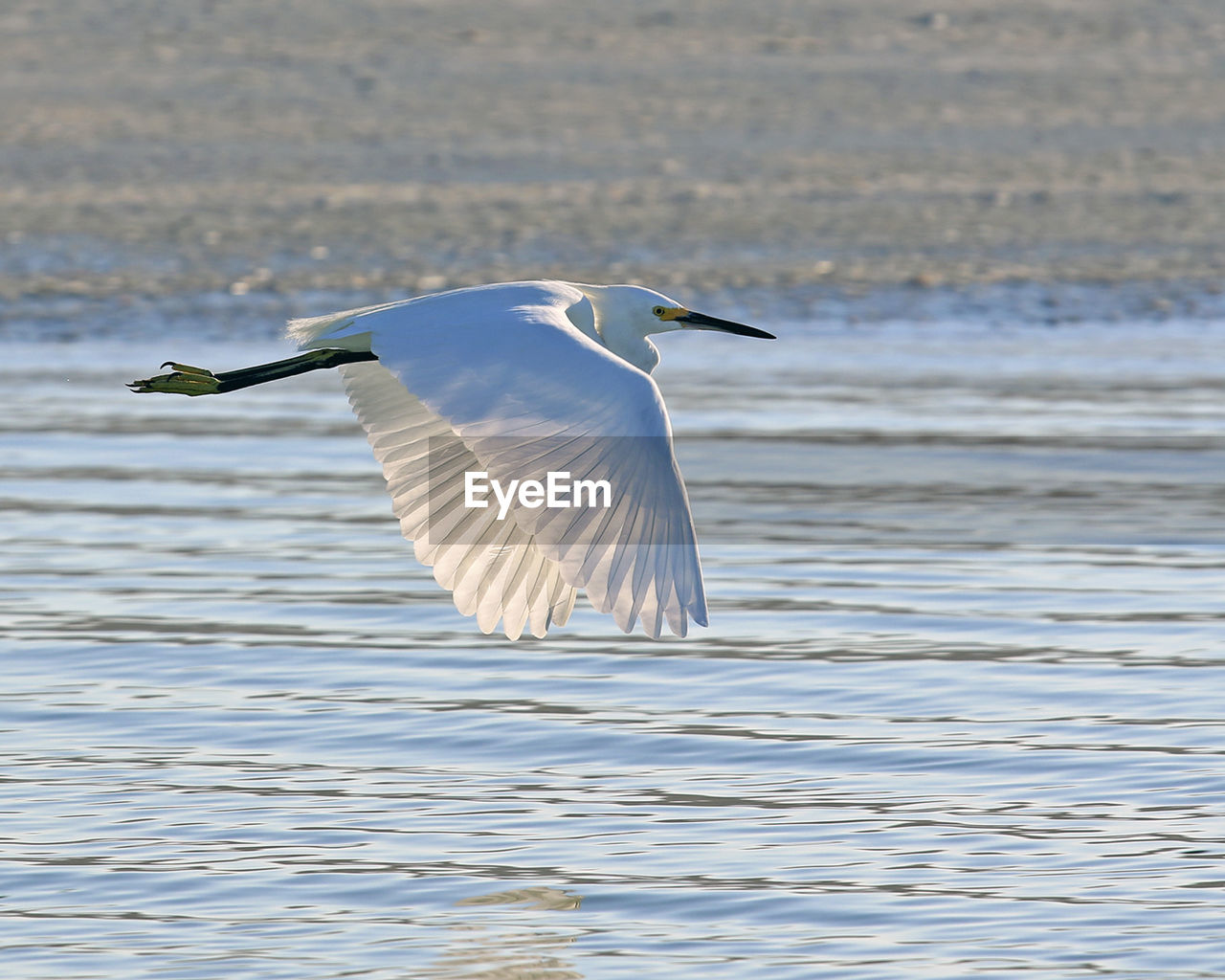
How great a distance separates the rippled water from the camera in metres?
5.20

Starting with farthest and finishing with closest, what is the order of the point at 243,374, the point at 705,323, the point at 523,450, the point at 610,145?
the point at 610,145 → the point at 243,374 → the point at 705,323 → the point at 523,450

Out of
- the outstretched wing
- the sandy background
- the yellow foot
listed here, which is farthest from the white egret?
the sandy background

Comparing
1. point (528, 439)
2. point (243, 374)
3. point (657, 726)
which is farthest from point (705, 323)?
point (528, 439)

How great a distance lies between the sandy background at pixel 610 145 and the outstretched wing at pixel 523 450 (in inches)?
382

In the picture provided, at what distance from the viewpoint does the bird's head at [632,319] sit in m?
6.75

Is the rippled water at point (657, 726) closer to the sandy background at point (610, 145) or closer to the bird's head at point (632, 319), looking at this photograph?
the bird's head at point (632, 319)

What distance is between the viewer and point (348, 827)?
233 inches

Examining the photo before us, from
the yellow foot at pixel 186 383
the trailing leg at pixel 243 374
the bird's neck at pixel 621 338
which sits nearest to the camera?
the trailing leg at pixel 243 374

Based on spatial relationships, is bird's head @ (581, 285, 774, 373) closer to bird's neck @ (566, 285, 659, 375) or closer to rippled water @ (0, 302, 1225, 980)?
bird's neck @ (566, 285, 659, 375)

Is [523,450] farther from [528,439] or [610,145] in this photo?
[610,145]

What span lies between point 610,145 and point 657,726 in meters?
13.8

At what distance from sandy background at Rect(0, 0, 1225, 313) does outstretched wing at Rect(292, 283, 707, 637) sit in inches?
382

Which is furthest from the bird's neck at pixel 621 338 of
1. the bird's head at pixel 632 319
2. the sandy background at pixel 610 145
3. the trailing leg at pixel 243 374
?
the sandy background at pixel 610 145

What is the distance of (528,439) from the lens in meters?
5.40
